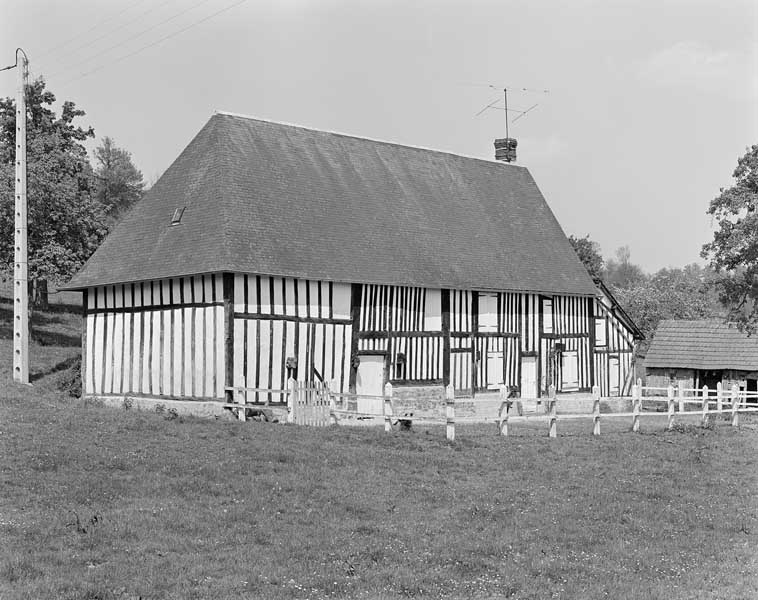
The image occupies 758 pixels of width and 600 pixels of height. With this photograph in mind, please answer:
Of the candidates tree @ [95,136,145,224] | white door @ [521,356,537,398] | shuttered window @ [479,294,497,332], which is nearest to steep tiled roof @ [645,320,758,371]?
white door @ [521,356,537,398]

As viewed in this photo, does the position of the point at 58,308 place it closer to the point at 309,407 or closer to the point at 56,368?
the point at 56,368

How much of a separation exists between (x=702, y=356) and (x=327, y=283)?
629 inches

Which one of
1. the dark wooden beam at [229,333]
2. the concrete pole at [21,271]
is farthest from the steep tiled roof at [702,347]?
the concrete pole at [21,271]

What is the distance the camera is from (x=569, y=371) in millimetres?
30125

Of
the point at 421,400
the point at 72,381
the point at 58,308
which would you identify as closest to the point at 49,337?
the point at 58,308

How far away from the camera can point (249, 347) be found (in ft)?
71.5

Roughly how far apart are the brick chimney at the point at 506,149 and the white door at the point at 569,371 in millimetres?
8416

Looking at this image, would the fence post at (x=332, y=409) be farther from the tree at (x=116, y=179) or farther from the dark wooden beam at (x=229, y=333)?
the tree at (x=116, y=179)

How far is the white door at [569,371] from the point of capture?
1176 inches

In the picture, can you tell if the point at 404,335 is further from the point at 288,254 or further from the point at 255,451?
the point at 255,451

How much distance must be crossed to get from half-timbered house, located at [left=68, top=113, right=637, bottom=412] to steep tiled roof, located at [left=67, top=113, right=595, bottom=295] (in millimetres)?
58

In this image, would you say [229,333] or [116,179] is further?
[116,179]

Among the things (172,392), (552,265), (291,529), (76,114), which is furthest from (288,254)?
(76,114)

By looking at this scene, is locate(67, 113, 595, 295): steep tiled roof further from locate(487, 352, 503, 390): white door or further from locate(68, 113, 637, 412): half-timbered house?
locate(487, 352, 503, 390): white door
